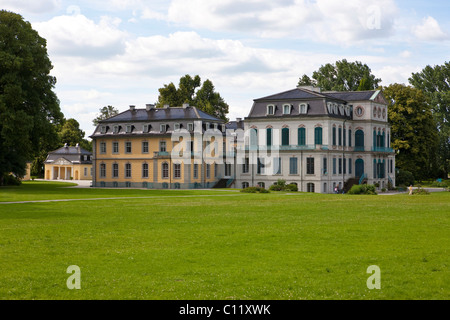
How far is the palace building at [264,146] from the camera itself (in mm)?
65188

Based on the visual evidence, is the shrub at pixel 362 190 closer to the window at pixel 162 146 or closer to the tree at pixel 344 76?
the window at pixel 162 146

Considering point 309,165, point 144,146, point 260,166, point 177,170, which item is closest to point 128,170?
point 144,146

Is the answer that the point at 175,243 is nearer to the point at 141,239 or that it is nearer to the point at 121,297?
the point at 141,239

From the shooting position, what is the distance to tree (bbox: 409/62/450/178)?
8544 centimetres

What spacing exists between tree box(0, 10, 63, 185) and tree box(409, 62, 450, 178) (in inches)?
1965

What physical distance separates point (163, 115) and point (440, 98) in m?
42.3

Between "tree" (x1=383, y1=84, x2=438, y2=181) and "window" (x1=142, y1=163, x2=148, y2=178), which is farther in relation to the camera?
"tree" (x1=383, y1=84, x2=438, y2=181)

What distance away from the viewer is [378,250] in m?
17.6

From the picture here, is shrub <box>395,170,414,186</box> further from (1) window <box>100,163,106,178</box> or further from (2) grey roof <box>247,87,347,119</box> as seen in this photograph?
(1) window <box>100,163,106,178</box>

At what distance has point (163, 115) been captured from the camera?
72000 millimetres

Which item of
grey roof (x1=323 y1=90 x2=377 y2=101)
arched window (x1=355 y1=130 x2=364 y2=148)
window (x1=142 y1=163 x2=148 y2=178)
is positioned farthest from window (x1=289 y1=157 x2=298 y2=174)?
window (x1=142 y1=163 x2=148 y2=178)

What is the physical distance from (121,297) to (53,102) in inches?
2143

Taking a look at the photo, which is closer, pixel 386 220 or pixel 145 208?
pixel 386 220
